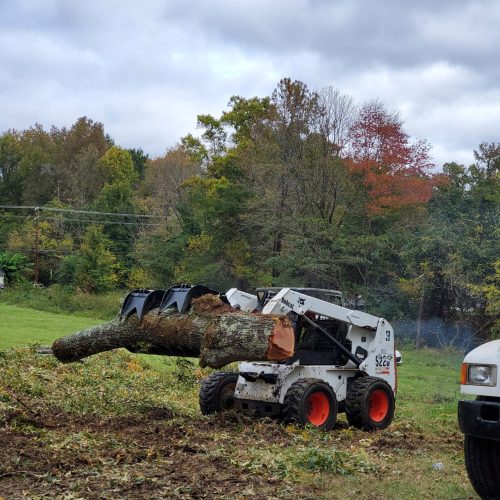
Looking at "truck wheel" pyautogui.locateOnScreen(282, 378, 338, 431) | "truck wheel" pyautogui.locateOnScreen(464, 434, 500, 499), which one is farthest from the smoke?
"truck wheel" pyautogui.locateOnScreen(464, 434, 500, 499)

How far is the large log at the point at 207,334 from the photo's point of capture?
9.43m

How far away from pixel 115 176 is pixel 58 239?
1127 cm

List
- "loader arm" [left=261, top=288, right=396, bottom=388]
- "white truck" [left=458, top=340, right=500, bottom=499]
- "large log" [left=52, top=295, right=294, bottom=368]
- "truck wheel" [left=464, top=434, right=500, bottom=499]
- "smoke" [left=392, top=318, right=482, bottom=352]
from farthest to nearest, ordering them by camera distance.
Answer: "smoke" [left=392, top=318, right=482, bottom=352]
"loader arm" [left=261, top=288, right=396, bottom=388]
"large log" [left=52, top=295, right=294, bottom=368]
"truck wheel" [left=464, top=434, right=500, bottom=499]
"white truck" [left=458, top=340, right=500, bottom=499]

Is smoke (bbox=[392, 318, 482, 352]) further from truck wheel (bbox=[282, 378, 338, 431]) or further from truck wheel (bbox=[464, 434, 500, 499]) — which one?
truck wheel (bbox=[464, 434, 500, 499])

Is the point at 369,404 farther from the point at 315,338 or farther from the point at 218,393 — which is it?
the point at 218,393

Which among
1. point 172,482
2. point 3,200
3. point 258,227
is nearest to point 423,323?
point 258,227

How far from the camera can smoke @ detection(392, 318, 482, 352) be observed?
96.7ft

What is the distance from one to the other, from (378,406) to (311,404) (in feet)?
4.41

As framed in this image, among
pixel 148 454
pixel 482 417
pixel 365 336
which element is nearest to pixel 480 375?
pixel 482 417

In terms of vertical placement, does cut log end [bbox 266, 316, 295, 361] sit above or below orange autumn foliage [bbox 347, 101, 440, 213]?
below

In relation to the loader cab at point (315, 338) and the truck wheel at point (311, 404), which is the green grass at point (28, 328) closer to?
the loader cab at point (315, 338)

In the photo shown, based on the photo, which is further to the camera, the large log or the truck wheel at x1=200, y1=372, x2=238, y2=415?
the truck wheel at x1=200, y1=372, x2=238, y2=415

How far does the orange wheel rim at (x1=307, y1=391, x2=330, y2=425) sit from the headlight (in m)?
4.73

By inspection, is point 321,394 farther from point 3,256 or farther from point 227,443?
point 3,256
